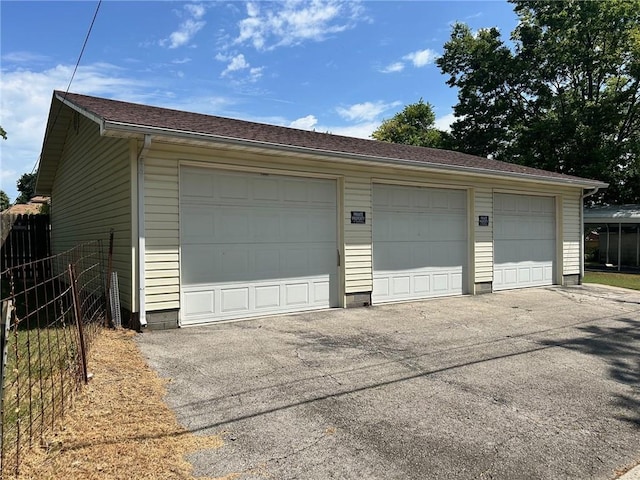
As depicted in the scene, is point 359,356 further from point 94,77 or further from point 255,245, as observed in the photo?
point 94,77

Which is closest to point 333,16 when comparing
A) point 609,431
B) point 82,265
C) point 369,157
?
point 369,157

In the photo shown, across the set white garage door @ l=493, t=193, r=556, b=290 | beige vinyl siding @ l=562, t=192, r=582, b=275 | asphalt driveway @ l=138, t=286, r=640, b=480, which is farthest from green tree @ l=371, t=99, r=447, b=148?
asphalt driveway @ l=138, t=286, r=640, b=480

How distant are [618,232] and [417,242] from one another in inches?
621

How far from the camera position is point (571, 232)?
40.3 ft

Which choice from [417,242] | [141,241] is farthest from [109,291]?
[417,242]

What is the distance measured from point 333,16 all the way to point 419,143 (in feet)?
85.9

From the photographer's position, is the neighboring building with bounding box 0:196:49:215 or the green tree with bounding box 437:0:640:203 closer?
the neighboring building with bounding box 0:196:49:215

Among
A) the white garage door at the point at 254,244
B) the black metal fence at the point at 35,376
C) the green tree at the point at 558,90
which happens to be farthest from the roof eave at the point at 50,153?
the green tree at the point at 558,90

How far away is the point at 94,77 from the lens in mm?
8469

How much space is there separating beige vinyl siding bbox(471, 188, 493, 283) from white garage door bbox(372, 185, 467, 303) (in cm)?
28

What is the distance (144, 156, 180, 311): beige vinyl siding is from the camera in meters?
6.23

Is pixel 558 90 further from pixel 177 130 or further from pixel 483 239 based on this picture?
pixel 177 130

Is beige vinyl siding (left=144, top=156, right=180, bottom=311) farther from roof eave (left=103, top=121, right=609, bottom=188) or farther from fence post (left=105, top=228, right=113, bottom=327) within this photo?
fence post (left=105, top=228, right=113, bottom=327)

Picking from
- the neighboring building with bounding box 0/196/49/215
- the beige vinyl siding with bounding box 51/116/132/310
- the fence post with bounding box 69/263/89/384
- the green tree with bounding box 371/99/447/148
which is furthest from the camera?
the green tree with bounding box 371/99/447/148
